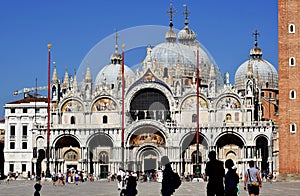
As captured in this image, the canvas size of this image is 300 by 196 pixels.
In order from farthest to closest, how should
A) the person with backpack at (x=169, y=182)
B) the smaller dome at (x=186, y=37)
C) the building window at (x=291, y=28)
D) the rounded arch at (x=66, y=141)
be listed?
the smaller dome at (x=186, y=37), the rounded arch at (x=66, y=141), the building window at (x=291, y=28), the person with backpack at (x=169, y=182)

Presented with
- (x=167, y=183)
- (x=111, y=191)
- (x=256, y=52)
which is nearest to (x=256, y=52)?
(x=256, y=52)

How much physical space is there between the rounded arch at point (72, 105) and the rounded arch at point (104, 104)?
1302 mm

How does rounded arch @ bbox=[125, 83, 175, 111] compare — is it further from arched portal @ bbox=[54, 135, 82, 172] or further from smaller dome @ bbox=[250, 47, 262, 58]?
smaller dome @ bbox=[250, 47, 262, 58]

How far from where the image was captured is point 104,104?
259 feet

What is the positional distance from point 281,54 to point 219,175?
40.9m

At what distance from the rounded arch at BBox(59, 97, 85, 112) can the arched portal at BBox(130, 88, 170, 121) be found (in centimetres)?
574

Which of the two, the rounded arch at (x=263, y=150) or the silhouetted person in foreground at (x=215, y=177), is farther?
the rounded arch at (x=263, y=150)

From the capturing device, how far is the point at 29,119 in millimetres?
90562

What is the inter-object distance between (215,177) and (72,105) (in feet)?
204

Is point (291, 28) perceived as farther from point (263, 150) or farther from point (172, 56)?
point (172, 56)

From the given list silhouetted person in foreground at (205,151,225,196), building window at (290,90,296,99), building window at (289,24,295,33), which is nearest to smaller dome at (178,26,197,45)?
building window at (289,24,295,33)

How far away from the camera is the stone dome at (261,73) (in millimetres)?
96188

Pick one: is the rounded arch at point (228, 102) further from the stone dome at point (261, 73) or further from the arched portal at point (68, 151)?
the stone dome at point (261, 73)

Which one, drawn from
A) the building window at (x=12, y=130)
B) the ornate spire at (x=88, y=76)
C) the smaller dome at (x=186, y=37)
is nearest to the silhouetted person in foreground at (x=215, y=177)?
the ornate spire at (x=88, y=76)
